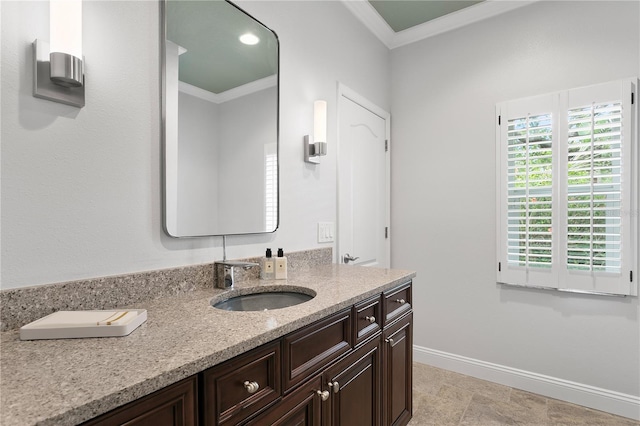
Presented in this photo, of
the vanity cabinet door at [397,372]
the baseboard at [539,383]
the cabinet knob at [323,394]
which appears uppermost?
the cabinet knob at [323,394]

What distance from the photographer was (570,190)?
7.32 ft

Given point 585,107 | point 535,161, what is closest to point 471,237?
point 535,161

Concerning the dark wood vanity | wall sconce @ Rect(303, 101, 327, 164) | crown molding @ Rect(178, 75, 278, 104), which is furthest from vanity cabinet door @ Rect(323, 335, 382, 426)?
crown molding @ Rect(178, 75, 278, 104)

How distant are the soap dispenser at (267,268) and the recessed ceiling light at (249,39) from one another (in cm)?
105

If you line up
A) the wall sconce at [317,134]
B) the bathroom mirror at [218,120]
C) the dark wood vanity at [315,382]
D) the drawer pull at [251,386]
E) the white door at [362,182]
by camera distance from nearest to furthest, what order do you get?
the dark wood vanity at [315,382] < the drawer pull at [251,386] < the bathroom mirror at [218,120] < the wall sconce at [317,134] < the white door at [362,182]

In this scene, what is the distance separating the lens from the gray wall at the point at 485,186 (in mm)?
2180

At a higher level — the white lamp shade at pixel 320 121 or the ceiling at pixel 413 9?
the ceiling at pixel 413 9

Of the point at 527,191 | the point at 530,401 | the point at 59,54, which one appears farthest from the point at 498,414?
the point at 59,54

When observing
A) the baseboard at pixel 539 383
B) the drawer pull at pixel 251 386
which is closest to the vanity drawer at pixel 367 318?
the drawer pull at pixel 251 386

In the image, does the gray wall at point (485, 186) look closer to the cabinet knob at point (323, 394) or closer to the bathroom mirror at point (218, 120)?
the bathroom mirror at point (218, 120)

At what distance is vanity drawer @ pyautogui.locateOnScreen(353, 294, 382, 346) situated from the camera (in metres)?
1.35

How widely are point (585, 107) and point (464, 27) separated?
1.10 meters

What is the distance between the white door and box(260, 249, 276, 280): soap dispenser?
81 centimetres

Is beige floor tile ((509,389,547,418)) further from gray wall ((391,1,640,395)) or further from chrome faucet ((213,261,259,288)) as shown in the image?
chrome faucet ((213,261,259,288))
